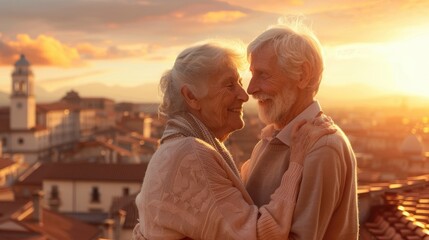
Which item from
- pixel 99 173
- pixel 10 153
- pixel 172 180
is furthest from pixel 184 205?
pixel 10 153

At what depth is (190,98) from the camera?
2.90 metres

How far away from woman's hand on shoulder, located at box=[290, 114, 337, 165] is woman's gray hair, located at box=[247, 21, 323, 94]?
17 centimetres

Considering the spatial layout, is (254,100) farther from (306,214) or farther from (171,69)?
(306,214)

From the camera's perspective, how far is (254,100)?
2980 millimetres

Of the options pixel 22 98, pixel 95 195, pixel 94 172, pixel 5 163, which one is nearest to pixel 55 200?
pixel 95 195

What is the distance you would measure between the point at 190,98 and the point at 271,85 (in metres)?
0.34

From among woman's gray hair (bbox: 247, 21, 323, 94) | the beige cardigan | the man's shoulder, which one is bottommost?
the beige cardigan

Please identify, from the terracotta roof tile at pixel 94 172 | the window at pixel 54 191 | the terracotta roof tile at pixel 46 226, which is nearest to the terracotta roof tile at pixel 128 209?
the terracotta roof tile at pixel 46 226

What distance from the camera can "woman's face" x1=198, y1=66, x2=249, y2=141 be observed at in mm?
2891

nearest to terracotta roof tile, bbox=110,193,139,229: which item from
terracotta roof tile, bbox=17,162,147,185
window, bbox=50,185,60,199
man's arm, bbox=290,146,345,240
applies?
terracotta roof tile, bbox=17,162,147,185

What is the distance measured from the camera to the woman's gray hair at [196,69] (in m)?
2.87

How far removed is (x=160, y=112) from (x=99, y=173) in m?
36.4

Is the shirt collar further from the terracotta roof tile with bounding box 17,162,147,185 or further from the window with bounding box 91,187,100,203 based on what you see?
the window with bounding box 91,187,100,203

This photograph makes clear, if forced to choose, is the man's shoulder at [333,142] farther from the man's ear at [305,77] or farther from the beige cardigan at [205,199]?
the man's ear at [305,77]
